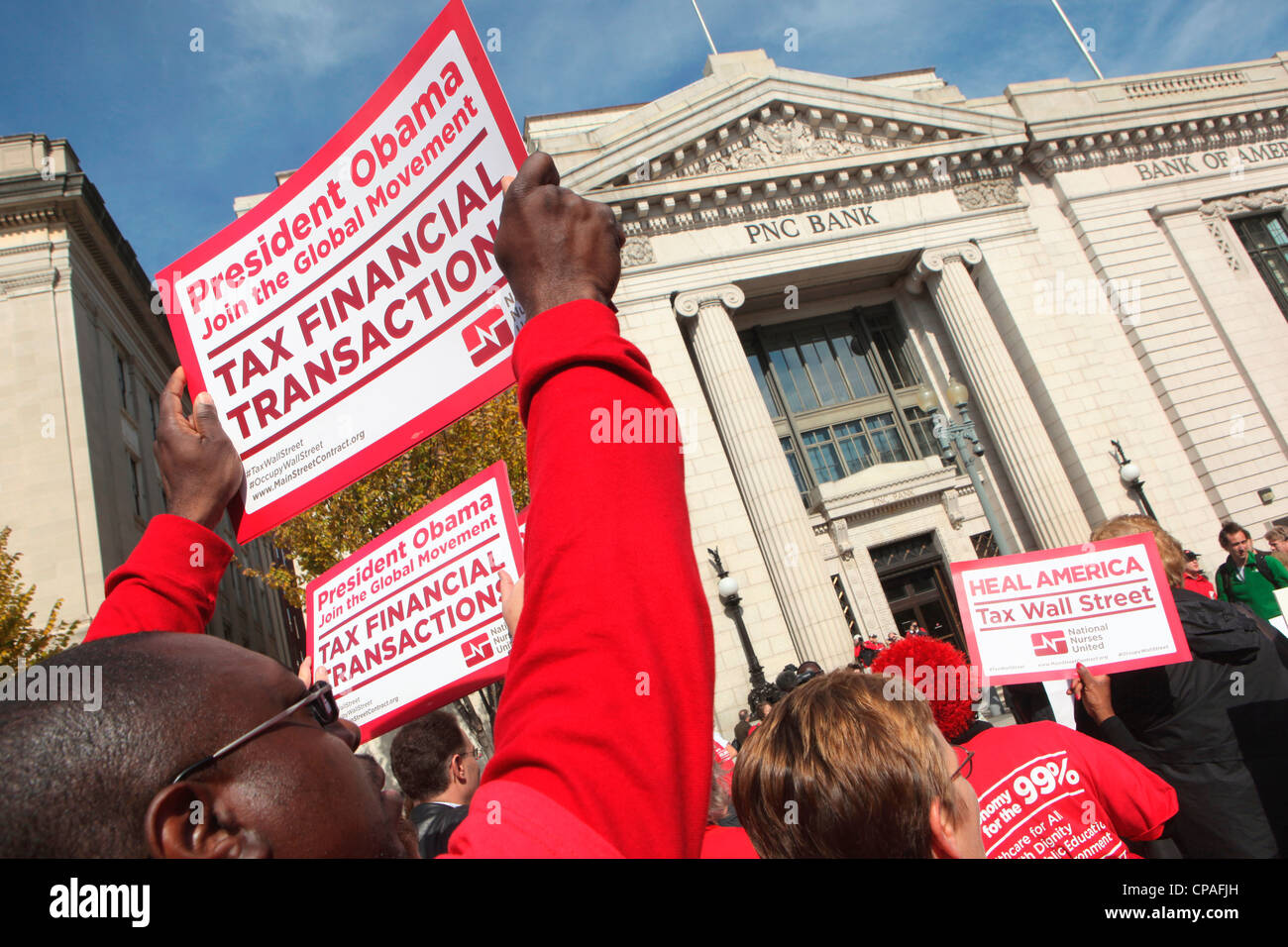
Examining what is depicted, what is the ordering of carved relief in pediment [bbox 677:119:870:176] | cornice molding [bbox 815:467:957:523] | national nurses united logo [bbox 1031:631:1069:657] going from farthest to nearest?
carved relief in pediment [bbox 677:119:870:176] → cornice molding [bbox 815:467:957:523] → national nurses united logo [bbox 1031:631:1069:657]

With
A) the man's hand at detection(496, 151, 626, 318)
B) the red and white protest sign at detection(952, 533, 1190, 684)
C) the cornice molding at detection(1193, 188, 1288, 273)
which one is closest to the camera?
the man's hand at detection(496, 151, 626, 318)

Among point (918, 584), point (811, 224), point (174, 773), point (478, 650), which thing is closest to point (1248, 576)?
point (478, 650)

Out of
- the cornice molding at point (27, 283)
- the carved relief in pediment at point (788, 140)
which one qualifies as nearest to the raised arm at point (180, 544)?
the cornice molding at point (27, 283)

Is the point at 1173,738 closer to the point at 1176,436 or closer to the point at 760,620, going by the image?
the point at 760,620

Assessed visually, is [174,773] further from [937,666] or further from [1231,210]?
[1231,210]

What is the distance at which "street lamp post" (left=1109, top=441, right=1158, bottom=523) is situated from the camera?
20391mm

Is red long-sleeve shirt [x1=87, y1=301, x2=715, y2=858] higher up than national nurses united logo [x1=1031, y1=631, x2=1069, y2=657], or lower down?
lower down

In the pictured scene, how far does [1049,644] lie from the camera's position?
4551mm

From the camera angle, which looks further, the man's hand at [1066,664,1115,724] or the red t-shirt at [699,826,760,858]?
the man's hand at [1066,664,1115,724]

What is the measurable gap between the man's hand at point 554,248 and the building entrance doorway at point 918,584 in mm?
21957

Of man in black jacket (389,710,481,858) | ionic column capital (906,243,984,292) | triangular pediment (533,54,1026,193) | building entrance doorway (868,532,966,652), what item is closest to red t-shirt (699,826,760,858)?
man in black jacket (389,710,481,858)

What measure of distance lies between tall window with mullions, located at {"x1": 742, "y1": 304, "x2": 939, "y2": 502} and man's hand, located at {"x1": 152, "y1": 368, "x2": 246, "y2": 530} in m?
21.5

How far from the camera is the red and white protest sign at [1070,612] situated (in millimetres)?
3920

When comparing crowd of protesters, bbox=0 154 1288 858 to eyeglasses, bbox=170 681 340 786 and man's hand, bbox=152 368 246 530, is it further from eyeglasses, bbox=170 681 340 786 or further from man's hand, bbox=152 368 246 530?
man's hand, bbox=152 368 246 530
